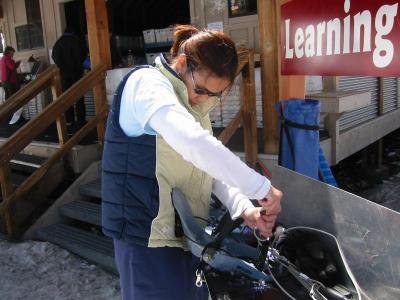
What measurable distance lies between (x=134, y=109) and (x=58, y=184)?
4.05m

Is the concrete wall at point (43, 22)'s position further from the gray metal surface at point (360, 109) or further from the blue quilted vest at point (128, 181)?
the blue quilted vest at point (128, 181)

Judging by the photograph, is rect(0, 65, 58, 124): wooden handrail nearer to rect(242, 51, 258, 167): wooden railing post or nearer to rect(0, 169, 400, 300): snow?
rect(0, 169, 400, 300): snow

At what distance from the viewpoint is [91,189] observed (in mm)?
4891

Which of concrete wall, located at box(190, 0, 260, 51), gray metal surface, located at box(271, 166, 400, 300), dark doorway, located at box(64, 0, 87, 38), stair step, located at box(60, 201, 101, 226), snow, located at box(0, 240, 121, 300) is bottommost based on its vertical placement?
snow, located at box(0, 240, 121, 300)

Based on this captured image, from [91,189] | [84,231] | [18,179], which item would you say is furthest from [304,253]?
[18,179]

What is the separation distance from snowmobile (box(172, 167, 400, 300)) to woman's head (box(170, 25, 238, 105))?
41 centimetres

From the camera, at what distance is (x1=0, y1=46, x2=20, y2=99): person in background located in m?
8.39

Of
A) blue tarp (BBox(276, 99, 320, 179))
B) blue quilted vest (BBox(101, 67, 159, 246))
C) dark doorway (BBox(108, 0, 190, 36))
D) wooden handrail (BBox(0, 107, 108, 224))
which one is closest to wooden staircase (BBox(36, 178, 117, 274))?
wooden handrail (BBox(0, 107, 108, 224))

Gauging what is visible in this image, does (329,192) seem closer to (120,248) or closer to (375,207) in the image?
(375,207)

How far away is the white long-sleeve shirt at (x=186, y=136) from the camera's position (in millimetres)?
1343

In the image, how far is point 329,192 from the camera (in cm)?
149

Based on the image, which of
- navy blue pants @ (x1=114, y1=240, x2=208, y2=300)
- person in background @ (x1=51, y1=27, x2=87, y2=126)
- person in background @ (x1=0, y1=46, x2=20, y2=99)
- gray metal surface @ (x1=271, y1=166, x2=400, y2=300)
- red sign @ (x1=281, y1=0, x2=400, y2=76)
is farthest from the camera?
person in background @ (x1=0, y1=46, x2=20, y2=99)

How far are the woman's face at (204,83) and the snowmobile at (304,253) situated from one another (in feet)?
1.29

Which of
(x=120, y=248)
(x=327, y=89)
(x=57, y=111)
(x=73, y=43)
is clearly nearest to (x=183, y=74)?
(x=120, y=248)
